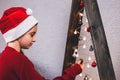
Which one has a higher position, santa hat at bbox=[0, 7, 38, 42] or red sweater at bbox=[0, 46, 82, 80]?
santa hat at bbox=[0, 7, 38, 42]

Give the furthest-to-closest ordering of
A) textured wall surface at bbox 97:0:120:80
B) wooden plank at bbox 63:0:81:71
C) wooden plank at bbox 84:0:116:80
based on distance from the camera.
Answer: textured wall surface at bbox 97:0:120:80 → wooden plank at bbox 63:0:81:71 → wooden plank at bbox 84:0:116:80

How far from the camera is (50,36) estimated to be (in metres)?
2.06

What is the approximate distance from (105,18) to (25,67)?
67 cm

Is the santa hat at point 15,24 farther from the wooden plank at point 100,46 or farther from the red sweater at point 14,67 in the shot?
the wooden plank at point 100,46

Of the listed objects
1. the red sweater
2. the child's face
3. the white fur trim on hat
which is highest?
the white fur trim on hat

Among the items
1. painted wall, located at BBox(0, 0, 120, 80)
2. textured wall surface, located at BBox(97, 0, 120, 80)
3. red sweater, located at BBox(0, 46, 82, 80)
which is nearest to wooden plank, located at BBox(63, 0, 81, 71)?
textured wall surface, located at BBox(97, 0, 120, 80)

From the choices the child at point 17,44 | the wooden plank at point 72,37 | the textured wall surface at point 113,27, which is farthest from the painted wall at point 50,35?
the child at point 17,44

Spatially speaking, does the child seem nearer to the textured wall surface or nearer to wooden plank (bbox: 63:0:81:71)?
wooden plank (bbox: 63:0:81:71)

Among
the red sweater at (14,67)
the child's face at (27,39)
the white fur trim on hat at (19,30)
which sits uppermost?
the white fur trim on hat at (19,30)

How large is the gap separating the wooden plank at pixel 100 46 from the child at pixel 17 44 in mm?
253

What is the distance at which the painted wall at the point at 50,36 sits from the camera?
6.46ft

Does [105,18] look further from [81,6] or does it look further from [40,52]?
[40,52]

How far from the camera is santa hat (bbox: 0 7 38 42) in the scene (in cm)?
116

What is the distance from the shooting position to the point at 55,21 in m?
2.03
